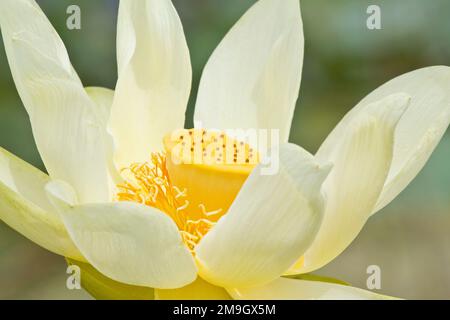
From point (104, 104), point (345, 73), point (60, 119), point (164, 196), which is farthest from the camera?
point (345, 73)

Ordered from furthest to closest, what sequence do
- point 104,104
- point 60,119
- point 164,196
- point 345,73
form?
point 345,73 < point 104,104 < point 164,196 < point 60,119

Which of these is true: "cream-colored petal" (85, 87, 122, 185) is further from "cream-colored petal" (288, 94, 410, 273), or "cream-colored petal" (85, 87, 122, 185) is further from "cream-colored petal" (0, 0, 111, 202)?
"cream-colored petal" (288, 94, 410, 273)

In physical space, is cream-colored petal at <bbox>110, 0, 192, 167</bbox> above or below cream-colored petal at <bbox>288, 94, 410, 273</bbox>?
above

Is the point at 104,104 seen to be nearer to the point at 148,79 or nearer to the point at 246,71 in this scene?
the point at 148,79

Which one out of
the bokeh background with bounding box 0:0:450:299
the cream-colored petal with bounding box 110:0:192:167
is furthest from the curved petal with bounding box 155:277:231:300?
the bokeh background with bounding box 0:0:450:299

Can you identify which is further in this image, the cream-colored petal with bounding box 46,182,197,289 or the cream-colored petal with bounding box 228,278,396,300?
the cream-colored petal with bounding box 228,278,396,300

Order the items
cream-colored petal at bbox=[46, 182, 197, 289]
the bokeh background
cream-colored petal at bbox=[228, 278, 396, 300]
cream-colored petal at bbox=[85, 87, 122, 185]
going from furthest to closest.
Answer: the bokeh background, cream-colored petal at bbox=[85, 87, 122, 185], cream-colored petal at bbox=[228, 278, 396, 300], cream-colored petal at bbox=[46, 182, 197, 289]

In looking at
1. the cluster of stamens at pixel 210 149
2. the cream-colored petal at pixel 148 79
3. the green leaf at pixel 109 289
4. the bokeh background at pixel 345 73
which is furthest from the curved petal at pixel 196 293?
the bokeh background at pixel 345 73

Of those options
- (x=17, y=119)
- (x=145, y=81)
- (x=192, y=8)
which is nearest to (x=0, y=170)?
(x=145, y=81)

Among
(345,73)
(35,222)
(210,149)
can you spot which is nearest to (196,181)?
(210,149)
